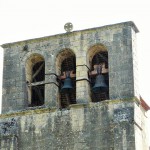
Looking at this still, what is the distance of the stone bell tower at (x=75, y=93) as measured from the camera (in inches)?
1131

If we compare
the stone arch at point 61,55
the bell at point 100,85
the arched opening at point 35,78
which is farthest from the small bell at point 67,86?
A: the arched opening at point 35,78

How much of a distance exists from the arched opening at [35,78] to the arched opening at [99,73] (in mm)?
2136

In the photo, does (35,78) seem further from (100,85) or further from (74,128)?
(74,128)

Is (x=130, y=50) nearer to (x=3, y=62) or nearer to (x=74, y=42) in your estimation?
(x=74, y=42)

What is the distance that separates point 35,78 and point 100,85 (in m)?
3.34

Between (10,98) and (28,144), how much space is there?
7.59 ft

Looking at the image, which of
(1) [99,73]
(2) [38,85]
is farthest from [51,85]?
(1) [99,73]

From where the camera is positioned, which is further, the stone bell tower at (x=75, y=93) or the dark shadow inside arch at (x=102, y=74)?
the dark shadow inside arch at (x=102, y=74)

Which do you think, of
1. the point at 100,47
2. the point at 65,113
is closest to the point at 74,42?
the point at 100,47

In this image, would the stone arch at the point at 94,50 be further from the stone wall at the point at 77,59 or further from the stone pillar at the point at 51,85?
the stone pillar at the point at 51,85

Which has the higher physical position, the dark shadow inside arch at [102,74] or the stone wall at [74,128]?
the dark shadow inside arch at [102,74]

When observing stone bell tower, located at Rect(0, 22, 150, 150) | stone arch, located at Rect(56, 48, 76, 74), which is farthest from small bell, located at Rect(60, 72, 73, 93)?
stone arch, located at Rect(56, 48, 76, 74)

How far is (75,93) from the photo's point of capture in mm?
30812

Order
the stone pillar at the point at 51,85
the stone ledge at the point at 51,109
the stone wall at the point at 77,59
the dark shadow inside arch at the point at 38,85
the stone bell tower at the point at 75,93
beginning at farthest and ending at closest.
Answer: the dark shadow inside arch at the point at 38,85 → the stone pillar at the point at 51,85 → the stone wall at the point at 77,59 → the stone ledge at the point at 51,109 → the stone bell tower at the point at 75,93
